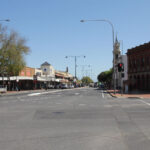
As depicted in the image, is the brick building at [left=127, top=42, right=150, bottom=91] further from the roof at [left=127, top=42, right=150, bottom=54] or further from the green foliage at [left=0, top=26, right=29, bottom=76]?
the green foliage at [left=0, top=26, right=29, bottom=76]

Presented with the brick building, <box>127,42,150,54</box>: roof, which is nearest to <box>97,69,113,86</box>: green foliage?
the brick building

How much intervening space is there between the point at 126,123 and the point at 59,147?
4701mm

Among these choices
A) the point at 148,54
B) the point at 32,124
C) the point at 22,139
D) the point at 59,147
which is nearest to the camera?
the point at 59,147

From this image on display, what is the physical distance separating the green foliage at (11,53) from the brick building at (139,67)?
2080 centimetres

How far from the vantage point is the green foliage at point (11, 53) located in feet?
176

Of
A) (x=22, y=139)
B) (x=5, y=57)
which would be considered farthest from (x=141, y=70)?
(x=22, y=139)

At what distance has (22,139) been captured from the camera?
867 centimetres

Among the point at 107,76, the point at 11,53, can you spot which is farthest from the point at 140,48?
the point at 107,76

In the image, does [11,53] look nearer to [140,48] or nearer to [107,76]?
[140,48]

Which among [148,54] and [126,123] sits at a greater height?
[148,54]

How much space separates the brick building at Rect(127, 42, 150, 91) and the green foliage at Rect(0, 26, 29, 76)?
2080 centimetres

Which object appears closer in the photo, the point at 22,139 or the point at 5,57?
the point at 22,139

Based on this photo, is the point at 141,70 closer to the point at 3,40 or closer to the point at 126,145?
the point at 3,40

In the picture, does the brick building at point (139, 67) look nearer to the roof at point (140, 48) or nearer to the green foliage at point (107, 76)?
the roof at point (140, 48)
